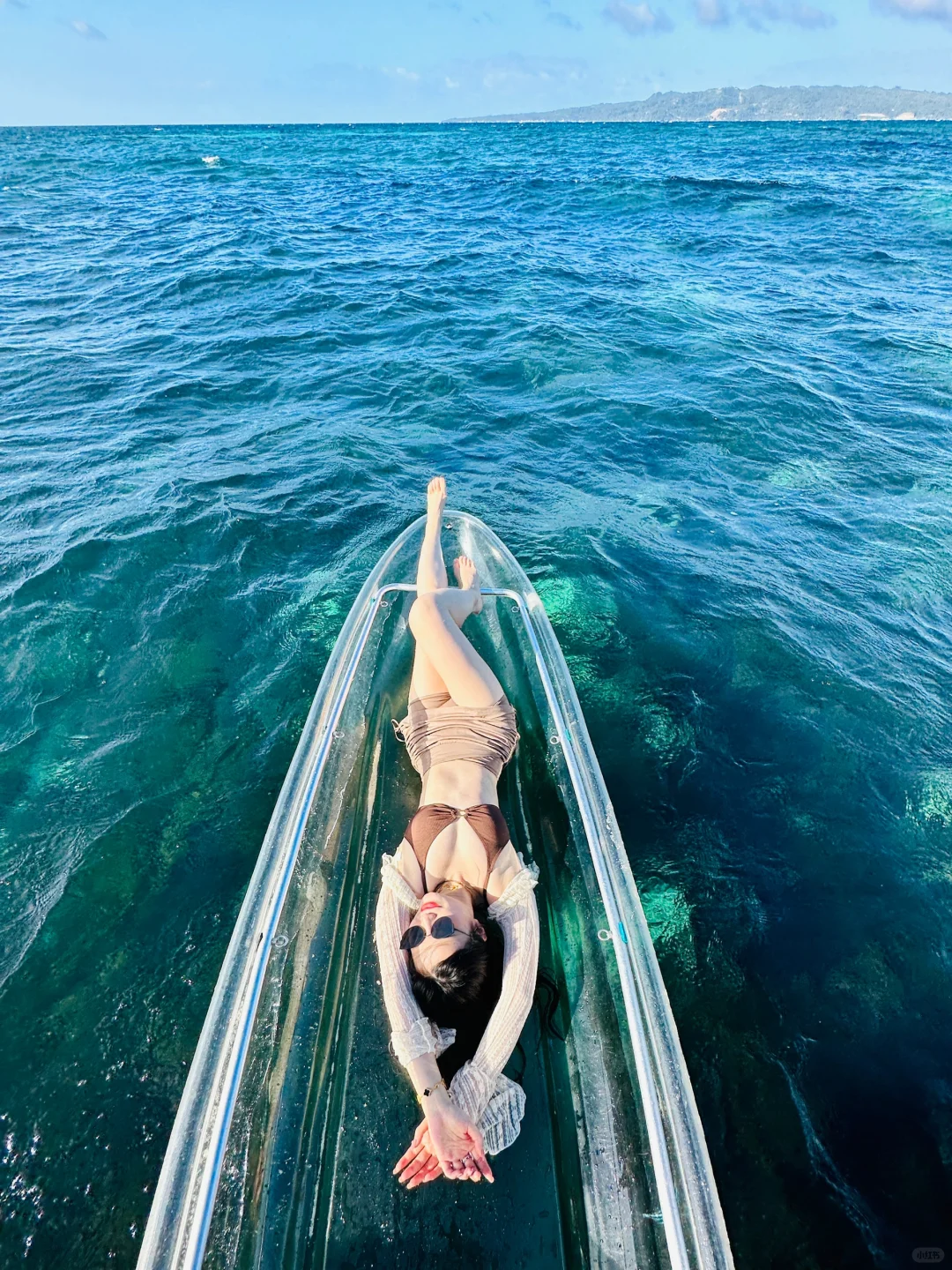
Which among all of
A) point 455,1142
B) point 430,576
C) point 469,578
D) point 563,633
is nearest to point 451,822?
point 455,1142

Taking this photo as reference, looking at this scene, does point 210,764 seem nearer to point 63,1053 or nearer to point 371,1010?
point 63,1053

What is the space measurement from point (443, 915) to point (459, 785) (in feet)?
3.22

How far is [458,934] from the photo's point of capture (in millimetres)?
3322

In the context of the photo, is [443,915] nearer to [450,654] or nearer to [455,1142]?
[455,1142]

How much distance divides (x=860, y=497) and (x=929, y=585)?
192cm

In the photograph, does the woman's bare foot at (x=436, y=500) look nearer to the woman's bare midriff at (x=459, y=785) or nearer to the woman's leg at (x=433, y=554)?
the woman's leg at (x=433, y=554)

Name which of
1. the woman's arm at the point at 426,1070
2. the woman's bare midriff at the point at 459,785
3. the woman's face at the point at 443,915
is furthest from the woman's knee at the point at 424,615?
the woman's arm at the point at 426,1070

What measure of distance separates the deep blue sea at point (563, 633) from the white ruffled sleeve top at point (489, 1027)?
48.9 inches

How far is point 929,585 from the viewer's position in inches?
276

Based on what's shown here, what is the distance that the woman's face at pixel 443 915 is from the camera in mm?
3289

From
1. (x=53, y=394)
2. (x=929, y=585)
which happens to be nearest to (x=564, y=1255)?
(x=929, y=585)

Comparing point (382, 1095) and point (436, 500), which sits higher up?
point (436, 500)

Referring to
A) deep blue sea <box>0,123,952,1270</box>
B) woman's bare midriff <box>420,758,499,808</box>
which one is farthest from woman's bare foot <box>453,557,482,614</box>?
woman's bare midriff <box>420,758,499,808</box>

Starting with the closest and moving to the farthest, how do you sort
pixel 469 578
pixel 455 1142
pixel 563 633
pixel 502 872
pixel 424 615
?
1. pixel 455 1142
2. pixel 502 872
3. pixel 424 615
4. pixel 469 578
5. pixel 563 633
